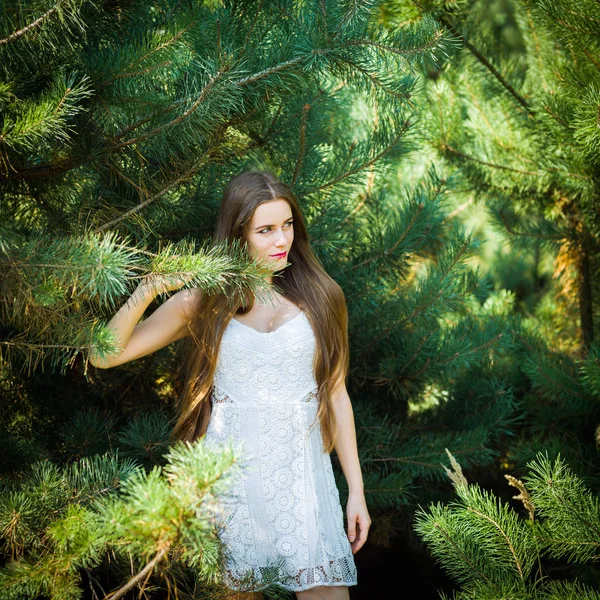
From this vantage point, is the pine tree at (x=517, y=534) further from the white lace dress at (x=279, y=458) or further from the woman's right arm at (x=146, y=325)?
the woman's right arm at (x=146, y=325)

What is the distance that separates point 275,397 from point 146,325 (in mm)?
363

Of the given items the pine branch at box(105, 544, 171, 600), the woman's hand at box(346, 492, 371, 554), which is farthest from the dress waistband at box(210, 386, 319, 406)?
the pine branch at box(105, 544, 171, 600)

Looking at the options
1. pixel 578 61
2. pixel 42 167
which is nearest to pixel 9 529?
pixel 42 167

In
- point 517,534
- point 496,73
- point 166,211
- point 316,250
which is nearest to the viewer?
point 517,534

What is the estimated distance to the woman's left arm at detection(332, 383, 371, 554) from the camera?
5.55 feet

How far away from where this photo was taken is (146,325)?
61.4 inches

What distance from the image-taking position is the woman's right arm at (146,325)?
54.2 inches

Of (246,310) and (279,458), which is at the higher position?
(246,310)

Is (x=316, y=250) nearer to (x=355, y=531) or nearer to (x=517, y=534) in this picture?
(x=355, y=531)

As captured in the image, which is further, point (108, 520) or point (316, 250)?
point (316, 250)

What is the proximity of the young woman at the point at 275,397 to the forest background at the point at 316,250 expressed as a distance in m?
0.12

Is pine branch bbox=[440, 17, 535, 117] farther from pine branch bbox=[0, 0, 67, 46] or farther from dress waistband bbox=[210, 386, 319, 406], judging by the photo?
pine branch bbox=[0, 0, 67, 46]

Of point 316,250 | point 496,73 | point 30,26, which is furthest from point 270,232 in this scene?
point 496,73

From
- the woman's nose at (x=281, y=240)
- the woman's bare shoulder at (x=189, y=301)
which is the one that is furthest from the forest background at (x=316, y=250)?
the woman's nose at (x=281, y=240)
